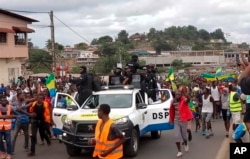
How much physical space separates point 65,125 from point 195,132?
592 cm

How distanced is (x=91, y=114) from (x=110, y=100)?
1.35 metres

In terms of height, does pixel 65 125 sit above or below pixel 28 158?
above

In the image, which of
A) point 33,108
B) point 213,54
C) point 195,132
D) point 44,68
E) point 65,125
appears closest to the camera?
point 65,125

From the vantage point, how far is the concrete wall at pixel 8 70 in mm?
37844

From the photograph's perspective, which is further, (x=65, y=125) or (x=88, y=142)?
(x=65, y=125)

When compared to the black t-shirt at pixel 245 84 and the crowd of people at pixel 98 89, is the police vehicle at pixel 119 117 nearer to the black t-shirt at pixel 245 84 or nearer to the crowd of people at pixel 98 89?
the crowd of people at pixel 98 89

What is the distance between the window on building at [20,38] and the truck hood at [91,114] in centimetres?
3043

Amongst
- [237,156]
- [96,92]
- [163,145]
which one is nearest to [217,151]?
[163,145]

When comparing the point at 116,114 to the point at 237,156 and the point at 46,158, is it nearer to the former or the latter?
the point at 46,158

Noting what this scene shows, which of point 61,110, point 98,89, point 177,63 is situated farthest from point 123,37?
point 61,110

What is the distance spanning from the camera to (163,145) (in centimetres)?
1352

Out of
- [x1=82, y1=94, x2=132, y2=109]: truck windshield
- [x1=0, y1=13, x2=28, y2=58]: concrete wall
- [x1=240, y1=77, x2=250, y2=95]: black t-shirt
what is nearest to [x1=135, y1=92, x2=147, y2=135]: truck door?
[x1=82, y1=94, x2=132, y2=109]: truck windshield

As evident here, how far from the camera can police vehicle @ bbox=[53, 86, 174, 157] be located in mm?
11086

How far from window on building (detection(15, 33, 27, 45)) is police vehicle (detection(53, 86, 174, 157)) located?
28.6 m
